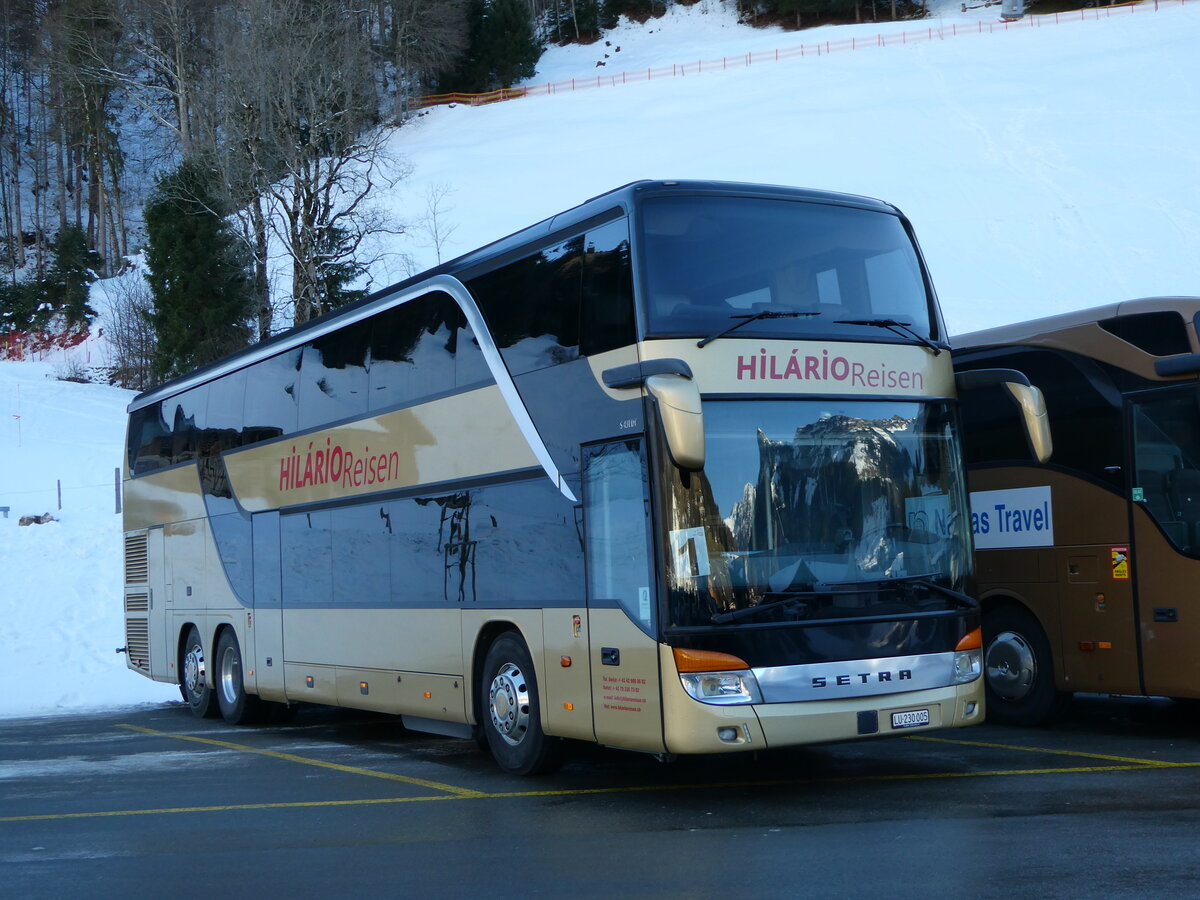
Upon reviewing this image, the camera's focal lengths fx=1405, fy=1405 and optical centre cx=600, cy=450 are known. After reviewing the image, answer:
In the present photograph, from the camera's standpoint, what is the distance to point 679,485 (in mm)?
8891

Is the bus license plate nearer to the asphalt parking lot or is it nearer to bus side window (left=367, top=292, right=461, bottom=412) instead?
the asphalt parking lot

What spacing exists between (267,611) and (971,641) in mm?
8216

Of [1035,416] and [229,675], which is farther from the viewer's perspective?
[229,675]

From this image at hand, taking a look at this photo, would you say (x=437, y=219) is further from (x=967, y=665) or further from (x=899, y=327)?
(x=967, y=665)

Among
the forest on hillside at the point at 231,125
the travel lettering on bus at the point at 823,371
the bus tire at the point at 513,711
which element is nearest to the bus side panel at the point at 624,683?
the bus tire at the point at 513,711

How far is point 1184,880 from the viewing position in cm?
646

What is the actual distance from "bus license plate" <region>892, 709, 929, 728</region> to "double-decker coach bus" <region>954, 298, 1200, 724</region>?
3.05 meters

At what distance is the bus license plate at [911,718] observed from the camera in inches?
363

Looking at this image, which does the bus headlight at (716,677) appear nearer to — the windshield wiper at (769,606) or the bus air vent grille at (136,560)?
the windshield wiper at (769,606)

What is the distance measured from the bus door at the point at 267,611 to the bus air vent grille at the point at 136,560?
393cm

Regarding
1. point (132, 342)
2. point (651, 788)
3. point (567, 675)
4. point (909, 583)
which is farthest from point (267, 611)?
point (132, 342)

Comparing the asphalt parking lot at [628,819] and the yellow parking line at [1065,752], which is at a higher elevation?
the asphalt parking lot at [628,819]

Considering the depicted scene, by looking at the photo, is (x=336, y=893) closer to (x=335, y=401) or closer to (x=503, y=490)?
(x=503, y=490)

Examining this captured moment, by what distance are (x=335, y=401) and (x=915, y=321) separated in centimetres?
602
